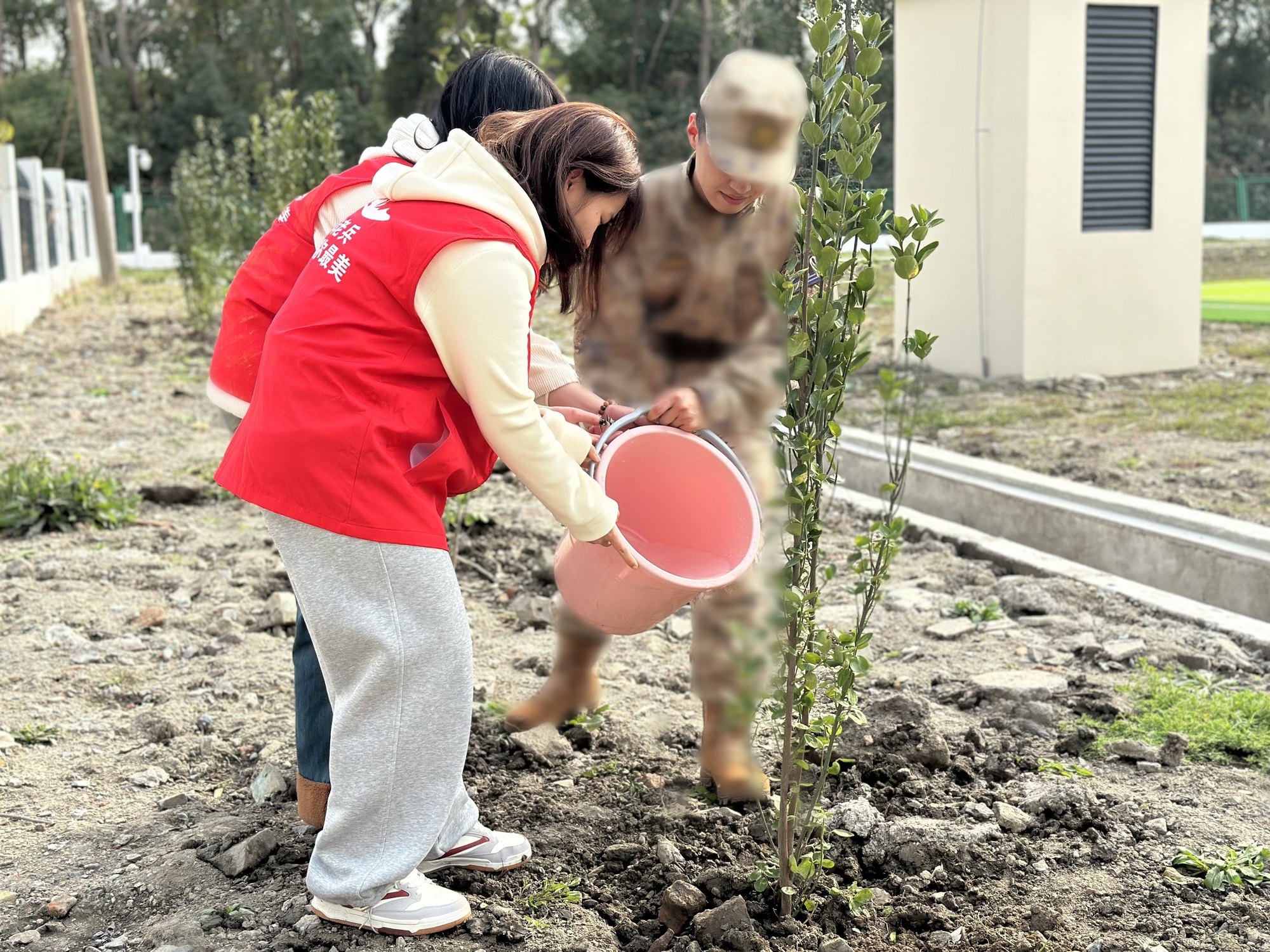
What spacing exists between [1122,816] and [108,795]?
2142 millimetres

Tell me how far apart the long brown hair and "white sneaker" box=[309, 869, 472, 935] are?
1.11 meters

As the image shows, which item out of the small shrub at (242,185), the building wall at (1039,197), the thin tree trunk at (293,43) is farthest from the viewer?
the thin tree trunk at (293,43)

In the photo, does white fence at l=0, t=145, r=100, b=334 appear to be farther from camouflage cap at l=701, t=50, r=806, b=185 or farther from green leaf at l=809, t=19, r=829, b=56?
camouflage cap at l=701, t=50, r=806, b=185

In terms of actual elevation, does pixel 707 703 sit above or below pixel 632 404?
below

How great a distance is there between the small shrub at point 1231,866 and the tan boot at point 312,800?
5.34 ft

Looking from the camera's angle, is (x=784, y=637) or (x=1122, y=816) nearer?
(x=784, y=637)

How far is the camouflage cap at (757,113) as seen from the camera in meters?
1.35

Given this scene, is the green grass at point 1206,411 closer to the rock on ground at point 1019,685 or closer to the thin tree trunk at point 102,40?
the rock on ground at point 1019,685

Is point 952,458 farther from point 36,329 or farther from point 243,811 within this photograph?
point 36,329

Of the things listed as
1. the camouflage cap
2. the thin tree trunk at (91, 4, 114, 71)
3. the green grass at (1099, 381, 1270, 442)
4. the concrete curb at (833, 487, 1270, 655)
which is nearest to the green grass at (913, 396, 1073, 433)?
the green grass at (1099, 381, 1270, 442)

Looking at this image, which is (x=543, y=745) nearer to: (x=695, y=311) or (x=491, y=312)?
(x=695, y=311)

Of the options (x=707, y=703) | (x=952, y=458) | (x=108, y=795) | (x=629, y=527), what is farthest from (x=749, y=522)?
(x=952, y=458)

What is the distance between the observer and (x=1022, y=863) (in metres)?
2.20

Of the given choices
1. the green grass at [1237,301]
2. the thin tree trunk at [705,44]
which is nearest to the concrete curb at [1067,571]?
the green grass at [1237,301]
